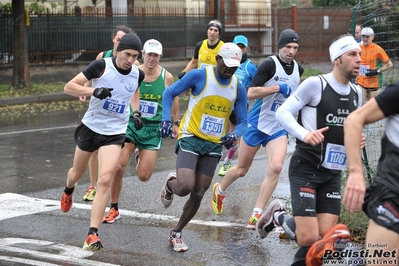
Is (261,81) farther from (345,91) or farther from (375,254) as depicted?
(375,254)

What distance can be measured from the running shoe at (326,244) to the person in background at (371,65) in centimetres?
398

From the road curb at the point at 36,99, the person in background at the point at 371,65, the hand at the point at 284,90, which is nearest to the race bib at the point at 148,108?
the hand at the point at 284,90

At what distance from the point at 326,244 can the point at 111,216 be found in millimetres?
3573

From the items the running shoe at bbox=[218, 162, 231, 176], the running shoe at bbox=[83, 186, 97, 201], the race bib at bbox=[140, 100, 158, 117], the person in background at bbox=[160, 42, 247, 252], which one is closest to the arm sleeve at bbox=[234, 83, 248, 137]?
the person in background at bbox=[160, 42, 247, 252]

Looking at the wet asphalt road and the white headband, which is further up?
the white headband

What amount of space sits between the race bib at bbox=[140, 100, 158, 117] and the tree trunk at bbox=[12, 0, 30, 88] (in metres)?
13.5

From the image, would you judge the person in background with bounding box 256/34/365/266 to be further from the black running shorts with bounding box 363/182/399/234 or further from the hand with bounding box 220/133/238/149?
the hand with bounding box 220/133/238/149

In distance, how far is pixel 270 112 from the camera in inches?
341

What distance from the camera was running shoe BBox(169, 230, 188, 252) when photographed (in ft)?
24.1

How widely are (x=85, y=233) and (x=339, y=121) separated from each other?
3.13 meters

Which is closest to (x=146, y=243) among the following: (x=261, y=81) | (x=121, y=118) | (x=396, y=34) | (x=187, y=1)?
(x=121, y=118)

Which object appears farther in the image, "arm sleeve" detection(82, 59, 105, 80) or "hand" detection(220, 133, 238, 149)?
"arm sleeve" detection(82, 59, 105, 80)

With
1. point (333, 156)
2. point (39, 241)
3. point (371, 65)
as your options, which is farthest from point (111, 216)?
point (371, 65)

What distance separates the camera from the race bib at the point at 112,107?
790cm
